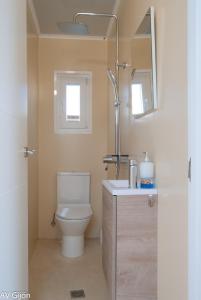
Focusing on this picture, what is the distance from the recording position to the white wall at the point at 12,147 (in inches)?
46.6

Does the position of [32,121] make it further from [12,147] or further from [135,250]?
[135,250]

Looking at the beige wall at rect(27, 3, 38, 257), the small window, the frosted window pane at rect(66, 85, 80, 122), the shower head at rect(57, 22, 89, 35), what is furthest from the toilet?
the shower head at rect(57, 22, 89, 35)

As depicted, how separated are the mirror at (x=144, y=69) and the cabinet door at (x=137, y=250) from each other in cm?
57

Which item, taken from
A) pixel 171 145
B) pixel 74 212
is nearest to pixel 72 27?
pixel 171 145

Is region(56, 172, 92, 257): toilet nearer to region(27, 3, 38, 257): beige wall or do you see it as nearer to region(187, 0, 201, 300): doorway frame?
region(27, 3, 38, 257): beige wall

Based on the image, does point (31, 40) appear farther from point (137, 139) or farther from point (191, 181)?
point (191, 181)

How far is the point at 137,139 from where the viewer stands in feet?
6.75

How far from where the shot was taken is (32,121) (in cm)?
294

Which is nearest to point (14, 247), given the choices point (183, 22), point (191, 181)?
point (191, 181)

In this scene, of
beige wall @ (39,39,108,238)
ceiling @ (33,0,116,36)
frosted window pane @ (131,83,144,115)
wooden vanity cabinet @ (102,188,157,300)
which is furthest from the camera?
beige wall @ (39,39,108,238)

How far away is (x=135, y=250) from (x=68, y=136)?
2.10 m

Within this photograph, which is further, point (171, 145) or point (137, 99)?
point (137, 99)

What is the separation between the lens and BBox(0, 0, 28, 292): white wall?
118 centimetres

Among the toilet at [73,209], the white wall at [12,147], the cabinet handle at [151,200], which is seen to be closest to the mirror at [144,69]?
the cabinet handle at [151,200]
